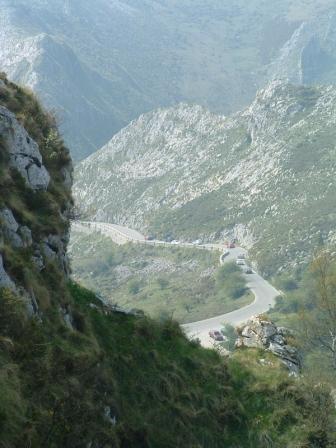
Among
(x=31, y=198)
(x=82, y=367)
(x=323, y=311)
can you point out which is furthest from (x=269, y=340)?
(x=82, y=367)

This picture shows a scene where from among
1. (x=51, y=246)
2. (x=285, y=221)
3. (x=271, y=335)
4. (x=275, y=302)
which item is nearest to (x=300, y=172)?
(x=285, y=221)

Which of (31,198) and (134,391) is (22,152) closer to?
(31,198)

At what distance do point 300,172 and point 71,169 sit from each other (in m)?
174

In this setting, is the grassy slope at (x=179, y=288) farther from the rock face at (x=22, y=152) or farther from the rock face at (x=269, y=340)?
the rock face at (x=22, y=152)

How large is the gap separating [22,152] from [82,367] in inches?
371

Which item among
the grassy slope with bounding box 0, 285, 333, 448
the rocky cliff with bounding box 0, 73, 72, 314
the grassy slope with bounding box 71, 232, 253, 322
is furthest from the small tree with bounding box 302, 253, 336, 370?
the grassy slope with bounding box 71, 232, 253, 322

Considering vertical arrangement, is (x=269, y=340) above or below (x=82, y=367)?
above

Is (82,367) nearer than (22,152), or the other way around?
(82,367)

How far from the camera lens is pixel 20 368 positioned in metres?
13.1

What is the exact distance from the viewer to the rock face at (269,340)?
97.4 feet

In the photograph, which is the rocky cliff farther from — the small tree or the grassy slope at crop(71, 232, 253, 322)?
the grassy slope at crop(71, 232, 253, 322)

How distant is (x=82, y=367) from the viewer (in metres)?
14.1

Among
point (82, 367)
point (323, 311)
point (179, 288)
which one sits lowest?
point (82, 367)

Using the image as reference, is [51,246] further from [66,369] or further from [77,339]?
[66,369]
